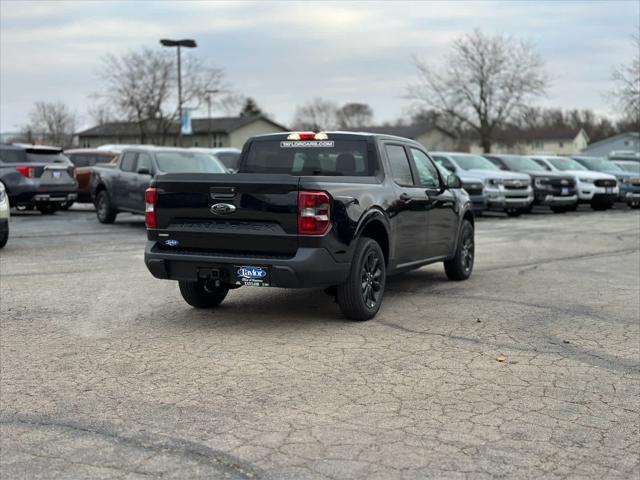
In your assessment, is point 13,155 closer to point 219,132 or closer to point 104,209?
point 104,209

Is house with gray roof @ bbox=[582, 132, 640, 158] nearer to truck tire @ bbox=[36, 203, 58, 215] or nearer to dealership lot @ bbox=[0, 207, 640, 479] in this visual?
truck tire @ bbox=[36, 203, 58, 215]

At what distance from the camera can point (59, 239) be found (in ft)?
51.6

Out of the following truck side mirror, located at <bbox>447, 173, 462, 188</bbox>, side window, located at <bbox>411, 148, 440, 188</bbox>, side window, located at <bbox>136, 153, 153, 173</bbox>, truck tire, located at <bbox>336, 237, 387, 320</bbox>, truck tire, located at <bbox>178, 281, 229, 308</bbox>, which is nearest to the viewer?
truck tire, located at <bbox>336, 237, 387, 320</bbox>

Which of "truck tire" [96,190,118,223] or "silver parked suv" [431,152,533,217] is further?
"silver parked suv" [431,152,533,217]

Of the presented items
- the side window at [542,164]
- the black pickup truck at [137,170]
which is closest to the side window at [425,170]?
the black pickup truck at [137,170]

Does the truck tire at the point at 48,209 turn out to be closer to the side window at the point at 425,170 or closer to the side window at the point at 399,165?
the side window at the point at 425,170

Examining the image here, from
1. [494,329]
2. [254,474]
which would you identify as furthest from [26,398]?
[494,329]

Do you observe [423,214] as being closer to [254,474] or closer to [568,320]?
[568,320]

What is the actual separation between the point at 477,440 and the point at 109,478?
6.29 ft

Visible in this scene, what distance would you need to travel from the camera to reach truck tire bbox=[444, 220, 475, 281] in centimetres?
1038

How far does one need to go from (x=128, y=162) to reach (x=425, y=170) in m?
10.3

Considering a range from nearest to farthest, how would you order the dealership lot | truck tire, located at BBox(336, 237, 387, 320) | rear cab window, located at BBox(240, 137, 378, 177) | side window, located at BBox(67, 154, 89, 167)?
1. the dealership lot
2. truck tire, located at BBox(336, 237, 387, 320)
3. rear cab window, located at BBox(240, 137, 378, 177)
4. side window, located at BBox(67, 154, 89, 167)

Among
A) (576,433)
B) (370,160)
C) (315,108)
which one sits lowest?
(576,433)

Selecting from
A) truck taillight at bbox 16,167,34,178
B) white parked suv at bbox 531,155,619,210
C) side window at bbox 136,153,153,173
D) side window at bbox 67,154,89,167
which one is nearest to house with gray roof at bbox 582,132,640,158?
white parked suv at bbox 531,155,619,210
